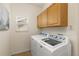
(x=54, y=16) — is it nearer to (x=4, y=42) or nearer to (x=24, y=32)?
(x=24, y=32)

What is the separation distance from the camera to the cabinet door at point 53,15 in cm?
162

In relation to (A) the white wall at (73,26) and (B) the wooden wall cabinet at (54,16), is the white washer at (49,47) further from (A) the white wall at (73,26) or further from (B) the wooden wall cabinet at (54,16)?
(B) the wooden wall cabinet at (54,16)

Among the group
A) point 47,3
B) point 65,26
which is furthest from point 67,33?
point 47,3

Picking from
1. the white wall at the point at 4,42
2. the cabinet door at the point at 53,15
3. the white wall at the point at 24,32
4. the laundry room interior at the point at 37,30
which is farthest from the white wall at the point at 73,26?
the white wall at the point at 4,42

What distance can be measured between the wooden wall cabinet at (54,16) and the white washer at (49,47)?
17 centimetres

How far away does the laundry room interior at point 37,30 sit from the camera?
1544 mm

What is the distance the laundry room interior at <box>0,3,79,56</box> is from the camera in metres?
1.54

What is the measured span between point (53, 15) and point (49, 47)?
42 centimetres

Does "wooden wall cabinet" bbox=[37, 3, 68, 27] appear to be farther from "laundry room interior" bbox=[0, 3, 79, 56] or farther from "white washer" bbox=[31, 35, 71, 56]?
"white washer" bbox=[31, 35, 71, 56]

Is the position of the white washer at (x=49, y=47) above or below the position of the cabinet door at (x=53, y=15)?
below

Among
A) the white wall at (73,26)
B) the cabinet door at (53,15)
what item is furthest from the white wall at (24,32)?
the white wall at (73,26)

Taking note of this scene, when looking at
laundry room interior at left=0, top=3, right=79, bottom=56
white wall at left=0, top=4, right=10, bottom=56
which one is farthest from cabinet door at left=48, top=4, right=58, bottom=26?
white wall at left=0, top=4, right=10, bottom=56

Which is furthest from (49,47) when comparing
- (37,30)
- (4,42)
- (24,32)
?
(4,42)

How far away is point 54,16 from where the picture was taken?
5.38ft
